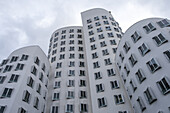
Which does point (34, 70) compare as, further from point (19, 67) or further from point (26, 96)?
point (26, 96)

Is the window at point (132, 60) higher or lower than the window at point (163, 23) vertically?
lower

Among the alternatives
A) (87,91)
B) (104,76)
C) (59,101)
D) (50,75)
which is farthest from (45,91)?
(104,76)

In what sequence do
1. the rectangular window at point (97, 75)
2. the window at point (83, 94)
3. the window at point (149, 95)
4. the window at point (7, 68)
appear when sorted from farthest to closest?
1. the window at point (83, 94)
2. the rectangular window at point (97, 75)
3. the window at point (7, 68)
4. the window at point (149, 95)

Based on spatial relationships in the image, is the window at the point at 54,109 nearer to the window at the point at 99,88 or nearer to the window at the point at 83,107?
the window at the point at 83,107

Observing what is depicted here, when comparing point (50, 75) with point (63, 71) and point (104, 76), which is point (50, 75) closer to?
point (63, 71)

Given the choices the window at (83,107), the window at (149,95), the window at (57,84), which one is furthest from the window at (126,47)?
the window at (57,84)

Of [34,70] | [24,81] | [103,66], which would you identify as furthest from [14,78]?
[103,66]

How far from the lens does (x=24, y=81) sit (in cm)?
2884

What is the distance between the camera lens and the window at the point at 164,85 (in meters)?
19.5

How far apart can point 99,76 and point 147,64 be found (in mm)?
12621

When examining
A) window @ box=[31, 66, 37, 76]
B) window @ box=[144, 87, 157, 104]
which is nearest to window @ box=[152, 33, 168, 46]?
window @ box=[144, 87, 157, 104]

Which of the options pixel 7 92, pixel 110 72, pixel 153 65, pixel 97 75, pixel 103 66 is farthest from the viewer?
pixel 103 66

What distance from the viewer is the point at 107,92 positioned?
30766mm

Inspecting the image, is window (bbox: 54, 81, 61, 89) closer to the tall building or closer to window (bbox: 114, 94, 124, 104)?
the tall building
